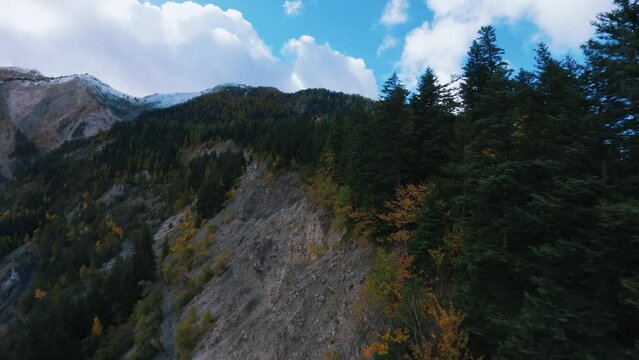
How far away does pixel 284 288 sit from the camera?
3797cm

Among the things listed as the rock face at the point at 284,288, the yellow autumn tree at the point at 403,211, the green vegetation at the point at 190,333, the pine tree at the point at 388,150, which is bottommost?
the green vegetation at the point at 190,333

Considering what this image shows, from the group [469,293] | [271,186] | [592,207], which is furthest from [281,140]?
[592,207]

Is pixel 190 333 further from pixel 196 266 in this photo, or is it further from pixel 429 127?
pixel 429 127

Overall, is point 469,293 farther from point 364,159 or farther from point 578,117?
point 364,159

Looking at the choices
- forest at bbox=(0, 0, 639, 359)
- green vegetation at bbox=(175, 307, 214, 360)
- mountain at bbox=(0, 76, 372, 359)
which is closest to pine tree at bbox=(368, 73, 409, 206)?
forest at bbox=(0, 0, 639, 359)

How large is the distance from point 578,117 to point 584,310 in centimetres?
675

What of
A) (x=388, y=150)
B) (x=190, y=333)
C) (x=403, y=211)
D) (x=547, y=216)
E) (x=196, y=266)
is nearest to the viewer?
(x=547, y=216)

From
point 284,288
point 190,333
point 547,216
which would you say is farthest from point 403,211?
point 190,333

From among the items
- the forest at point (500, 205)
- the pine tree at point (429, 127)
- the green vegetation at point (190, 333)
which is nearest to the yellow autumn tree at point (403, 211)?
the forest at point (500, 205)

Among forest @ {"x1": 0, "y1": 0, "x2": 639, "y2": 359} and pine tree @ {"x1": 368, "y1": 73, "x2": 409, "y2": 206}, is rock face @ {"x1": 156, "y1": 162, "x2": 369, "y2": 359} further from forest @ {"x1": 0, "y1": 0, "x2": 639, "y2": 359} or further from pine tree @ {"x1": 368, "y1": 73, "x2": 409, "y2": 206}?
pine tree @ {"x1": 368, "y1": 73, "x2": 409, "y2": 206}

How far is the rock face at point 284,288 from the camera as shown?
29.4 metres

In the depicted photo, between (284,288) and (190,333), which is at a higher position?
(284,288)

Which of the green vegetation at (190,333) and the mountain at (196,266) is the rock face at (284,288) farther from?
the green vegetation at (190,333)

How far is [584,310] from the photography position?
13734 millimetres
